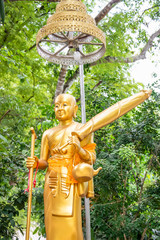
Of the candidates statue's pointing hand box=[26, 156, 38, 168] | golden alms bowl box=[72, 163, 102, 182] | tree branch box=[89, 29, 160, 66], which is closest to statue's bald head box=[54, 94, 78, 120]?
statue's pointing hand box=[26, 156, 38, 168]

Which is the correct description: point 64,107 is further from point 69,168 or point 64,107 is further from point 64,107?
point 69,168

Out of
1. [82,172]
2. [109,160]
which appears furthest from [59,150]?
[109,160]

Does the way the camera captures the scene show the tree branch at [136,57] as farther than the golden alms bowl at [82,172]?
Yes

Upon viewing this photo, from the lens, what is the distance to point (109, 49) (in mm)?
5602

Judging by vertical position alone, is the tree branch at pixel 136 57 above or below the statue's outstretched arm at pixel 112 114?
above

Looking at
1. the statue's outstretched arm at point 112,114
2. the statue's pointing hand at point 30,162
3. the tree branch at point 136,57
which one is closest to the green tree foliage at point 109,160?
the tree branch at point 136,57

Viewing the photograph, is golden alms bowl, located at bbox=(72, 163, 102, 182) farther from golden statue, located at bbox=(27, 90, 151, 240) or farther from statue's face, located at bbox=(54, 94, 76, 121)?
statue's face, located at bbox=(54, 94, 76, 121)

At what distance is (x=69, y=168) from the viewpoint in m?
2.61

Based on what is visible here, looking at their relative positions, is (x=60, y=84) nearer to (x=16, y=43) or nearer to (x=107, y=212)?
(x=16, y=43)

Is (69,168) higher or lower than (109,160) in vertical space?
lower

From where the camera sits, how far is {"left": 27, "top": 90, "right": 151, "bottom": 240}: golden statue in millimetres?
2424

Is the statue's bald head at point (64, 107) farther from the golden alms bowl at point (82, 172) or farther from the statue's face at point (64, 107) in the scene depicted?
the golden alms bowl at point (82, 172)

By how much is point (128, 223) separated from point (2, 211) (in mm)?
1643

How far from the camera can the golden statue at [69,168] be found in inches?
95.4
